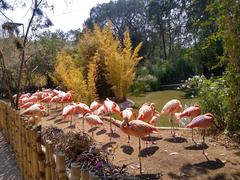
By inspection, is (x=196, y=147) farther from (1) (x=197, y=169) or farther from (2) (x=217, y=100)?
(2) (x=217, y=100)

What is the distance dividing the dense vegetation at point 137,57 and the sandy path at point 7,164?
2887 mm

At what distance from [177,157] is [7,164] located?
275 centimetres

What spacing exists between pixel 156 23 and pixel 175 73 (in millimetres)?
10694

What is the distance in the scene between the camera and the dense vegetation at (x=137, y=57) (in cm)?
586

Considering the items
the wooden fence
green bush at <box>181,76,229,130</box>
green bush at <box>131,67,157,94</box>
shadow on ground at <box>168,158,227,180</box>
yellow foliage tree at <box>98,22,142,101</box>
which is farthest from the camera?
green bush at <box>131,67,157,94</box>

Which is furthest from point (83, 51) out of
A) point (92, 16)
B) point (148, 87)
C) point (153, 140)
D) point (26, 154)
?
point (92, 16)

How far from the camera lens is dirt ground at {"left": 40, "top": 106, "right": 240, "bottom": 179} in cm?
409

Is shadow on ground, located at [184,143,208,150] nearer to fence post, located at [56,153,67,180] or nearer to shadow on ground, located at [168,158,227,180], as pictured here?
shadow on ground, located at [168,158,227,180]

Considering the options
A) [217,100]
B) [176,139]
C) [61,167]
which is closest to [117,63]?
[217,100]

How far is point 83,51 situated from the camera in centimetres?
1583

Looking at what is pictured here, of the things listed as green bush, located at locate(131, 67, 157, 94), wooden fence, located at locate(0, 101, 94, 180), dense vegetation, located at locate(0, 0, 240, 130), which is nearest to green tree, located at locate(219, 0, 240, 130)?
dense vegetation, located at locate(0, 0, 240, 130)

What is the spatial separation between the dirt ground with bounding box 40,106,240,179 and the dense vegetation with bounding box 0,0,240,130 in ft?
3.20

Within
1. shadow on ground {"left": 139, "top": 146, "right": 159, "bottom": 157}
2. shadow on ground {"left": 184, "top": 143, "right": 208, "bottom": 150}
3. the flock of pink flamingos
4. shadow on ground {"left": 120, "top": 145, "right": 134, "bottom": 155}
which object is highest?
the flock of pink flamingos

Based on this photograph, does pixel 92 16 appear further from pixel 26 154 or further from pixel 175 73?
pixel 26 154
